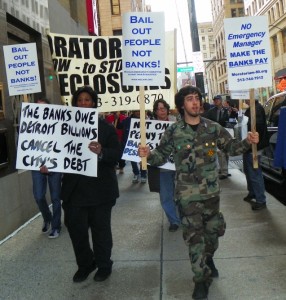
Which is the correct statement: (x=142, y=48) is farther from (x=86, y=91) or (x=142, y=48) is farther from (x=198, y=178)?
(x=198, y=178)

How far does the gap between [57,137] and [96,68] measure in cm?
262

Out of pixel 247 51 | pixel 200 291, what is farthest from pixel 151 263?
pixel 247 51

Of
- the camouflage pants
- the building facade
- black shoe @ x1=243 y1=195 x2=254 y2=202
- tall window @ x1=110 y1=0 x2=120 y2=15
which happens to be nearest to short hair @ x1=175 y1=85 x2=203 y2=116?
the camouflage pants

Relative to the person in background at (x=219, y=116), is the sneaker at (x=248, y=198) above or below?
below

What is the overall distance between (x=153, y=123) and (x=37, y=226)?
2.30 metres

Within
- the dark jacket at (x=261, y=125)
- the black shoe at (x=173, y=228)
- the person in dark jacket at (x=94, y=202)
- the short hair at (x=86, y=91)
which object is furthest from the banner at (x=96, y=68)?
the person in dark jacket at (x=94, y=202)

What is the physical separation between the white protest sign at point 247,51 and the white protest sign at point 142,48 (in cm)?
83

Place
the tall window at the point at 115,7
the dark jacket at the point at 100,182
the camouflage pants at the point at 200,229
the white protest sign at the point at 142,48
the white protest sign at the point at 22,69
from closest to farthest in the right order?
the camouflage pants at the point at 200,229, the dark jacket at the point at 100,182, the white protest sign at the point at 142,48, the white protest sign at the point at 22,69, the tall window at the point at 115,7

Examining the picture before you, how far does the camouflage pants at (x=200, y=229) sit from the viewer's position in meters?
3.86

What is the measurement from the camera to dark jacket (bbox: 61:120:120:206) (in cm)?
424

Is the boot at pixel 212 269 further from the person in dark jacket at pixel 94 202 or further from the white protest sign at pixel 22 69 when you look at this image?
the white protest sign at pixel 22 69

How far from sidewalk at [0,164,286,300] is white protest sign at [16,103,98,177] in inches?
44.4

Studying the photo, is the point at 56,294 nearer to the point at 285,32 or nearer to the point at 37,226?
the point at 37,226

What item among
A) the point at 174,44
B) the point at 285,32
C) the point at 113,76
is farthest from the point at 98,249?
the point at 285,32
